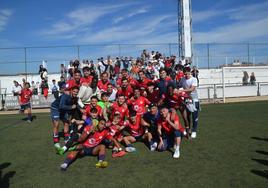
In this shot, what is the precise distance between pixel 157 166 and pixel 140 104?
8.56 feet

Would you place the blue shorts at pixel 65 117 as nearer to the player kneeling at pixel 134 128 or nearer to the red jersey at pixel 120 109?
the red jersey at pixel 120 109

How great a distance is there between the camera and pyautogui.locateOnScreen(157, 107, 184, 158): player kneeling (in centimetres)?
680

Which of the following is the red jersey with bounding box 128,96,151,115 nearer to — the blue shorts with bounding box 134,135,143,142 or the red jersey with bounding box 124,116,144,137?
the red jersey with bounding box 124,116,144,137

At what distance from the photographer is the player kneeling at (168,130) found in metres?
6.80

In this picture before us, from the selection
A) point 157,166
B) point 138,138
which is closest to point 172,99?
point 138,138

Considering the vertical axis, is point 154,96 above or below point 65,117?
above

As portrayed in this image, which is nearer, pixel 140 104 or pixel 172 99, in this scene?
pixel 172 99

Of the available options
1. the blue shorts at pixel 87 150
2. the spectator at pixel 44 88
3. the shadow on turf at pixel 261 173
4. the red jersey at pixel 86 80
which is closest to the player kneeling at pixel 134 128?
the blue shorts at pixel 87 150

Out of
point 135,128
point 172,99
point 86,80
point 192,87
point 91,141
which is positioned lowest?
point 91,141

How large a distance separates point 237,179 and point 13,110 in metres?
18.4

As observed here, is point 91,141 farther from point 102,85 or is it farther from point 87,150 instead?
point 102,85

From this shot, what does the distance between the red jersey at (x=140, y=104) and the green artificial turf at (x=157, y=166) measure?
3.20 ft

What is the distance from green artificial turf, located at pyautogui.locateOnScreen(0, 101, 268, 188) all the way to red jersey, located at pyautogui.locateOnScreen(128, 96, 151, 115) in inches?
38.5

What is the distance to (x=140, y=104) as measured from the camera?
26.9 ft
